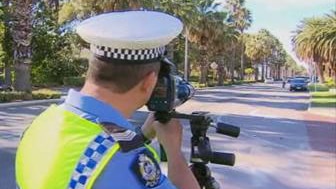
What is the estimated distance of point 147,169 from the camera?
1.40 m

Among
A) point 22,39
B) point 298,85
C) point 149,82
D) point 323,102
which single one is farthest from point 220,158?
point 298,85

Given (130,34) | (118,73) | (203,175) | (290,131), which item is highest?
(130,34)

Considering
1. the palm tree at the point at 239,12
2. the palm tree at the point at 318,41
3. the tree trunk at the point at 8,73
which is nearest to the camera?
the tree trunk at the point at 8,73

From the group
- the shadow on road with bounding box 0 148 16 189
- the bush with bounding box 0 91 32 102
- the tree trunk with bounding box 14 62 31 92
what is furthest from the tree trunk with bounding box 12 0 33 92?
the shadow on road with bounding box 0 148 16 189

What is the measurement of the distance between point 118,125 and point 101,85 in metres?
0.15

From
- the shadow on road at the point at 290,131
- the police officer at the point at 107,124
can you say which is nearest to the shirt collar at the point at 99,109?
the police officer at the point at 107,124

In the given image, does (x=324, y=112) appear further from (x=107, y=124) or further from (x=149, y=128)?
(x=107, y=124)

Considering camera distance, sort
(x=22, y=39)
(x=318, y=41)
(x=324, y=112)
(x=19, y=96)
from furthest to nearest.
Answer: (x=318, y=41), (x=22, y=39), (x=19, y=96), (x=324, y=112)

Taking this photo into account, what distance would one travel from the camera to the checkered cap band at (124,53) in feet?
5.07

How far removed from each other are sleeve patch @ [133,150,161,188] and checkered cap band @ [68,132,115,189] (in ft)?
0.26

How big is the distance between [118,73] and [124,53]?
6 cm

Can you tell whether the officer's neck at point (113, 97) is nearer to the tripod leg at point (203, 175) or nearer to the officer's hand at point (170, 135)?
the officer's hand at point (170, 135)

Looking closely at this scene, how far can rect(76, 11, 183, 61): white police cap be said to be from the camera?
1.53 meters

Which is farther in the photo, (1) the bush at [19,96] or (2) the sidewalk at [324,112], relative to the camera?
(1) the bush at [19,96]
